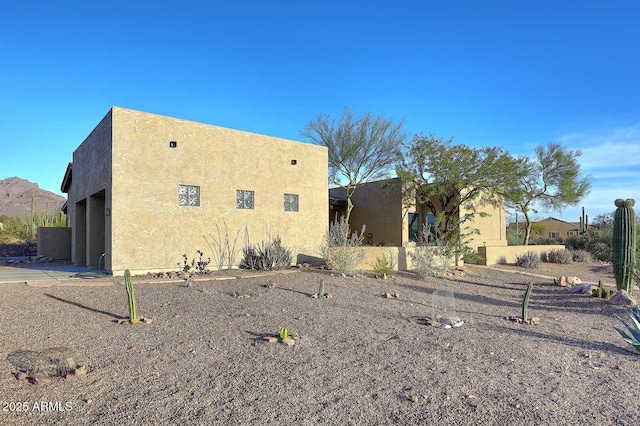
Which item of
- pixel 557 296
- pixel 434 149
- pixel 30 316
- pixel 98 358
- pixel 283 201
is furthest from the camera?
pixel 434 149

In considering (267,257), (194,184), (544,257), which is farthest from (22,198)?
(544,257)

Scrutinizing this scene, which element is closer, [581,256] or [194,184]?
[194,184]

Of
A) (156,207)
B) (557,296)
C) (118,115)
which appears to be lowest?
(557,296)

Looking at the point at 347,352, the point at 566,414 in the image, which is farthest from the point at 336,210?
the point at 566,414

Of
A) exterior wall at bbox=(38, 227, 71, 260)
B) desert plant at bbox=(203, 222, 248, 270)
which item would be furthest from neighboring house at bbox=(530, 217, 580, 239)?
exterior wall at bbox=(38, 227, 71, 260)

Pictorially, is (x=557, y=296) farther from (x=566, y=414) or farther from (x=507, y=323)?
(x=566, y=414)

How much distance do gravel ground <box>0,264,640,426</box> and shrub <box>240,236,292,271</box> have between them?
16.2ft

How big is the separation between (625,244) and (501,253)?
9.54 m

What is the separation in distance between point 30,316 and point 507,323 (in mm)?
8098

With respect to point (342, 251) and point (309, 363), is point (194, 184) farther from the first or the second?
point (309, 363)

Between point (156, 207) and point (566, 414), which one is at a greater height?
point (156, 207)

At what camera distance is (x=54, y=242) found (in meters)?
20.2

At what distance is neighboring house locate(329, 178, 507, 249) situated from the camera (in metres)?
21.9

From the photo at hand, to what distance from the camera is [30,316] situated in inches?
267
